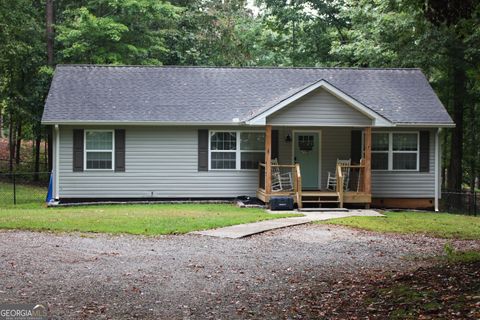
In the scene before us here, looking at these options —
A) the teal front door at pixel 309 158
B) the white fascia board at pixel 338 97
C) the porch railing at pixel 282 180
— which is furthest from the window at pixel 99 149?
the teal front door at pixel 309 158

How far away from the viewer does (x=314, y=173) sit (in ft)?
67.8

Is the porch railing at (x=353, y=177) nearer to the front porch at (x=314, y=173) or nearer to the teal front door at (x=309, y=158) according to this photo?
the front porch at (x=314, y=173)

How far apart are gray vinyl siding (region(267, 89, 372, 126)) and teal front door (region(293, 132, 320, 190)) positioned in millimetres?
2163

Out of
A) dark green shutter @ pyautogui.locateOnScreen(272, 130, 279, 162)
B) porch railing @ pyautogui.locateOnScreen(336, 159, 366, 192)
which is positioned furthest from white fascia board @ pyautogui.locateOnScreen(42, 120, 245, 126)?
porch railing @ pyautogui.locateOnScreen(336, 159, 366, 192)

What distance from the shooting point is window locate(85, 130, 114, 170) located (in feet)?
64.2

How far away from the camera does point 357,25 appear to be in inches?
1065

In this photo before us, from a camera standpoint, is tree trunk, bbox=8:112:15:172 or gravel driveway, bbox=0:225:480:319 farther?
tree trunk, bbox=8:112:15:172

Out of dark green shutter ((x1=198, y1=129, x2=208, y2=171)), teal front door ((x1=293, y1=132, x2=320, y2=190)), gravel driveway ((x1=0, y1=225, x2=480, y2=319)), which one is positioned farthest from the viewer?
teal front door ((x1=293, y1=132, x2=320, y2=190))

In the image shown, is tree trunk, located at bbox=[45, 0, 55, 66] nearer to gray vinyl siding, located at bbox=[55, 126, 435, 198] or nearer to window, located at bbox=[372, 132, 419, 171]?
gray vinyl siding, located at bbox=[55, 126, 435, 198]

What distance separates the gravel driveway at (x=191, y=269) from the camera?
22.9ft

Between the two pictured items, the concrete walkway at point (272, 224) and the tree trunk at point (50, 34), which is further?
the tree trunk at point (50, 34)

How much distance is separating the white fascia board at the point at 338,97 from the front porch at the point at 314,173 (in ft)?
1.53

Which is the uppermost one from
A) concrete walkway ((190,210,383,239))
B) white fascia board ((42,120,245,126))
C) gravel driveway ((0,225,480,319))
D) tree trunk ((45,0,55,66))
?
tree trunk ((45,0,55,66))

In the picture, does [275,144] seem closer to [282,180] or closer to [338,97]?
[282,180]
